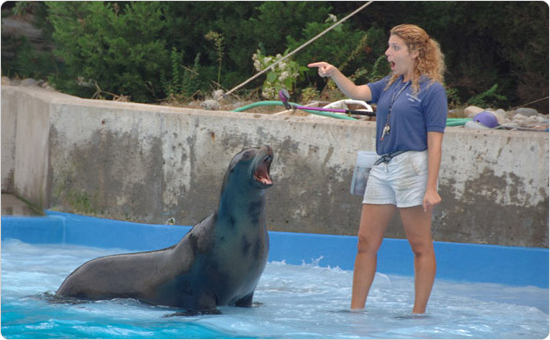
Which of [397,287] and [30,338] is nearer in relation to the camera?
[30,338]

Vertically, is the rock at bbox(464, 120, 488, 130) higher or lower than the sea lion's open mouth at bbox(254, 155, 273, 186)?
higher

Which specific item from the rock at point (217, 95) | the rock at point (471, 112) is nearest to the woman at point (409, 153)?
the rock at point (471, 112)

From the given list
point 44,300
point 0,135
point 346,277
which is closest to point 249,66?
point 0,135

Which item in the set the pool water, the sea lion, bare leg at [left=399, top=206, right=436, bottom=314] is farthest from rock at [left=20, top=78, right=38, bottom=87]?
bare leg at [left=399, top=206, right=436, bottom=314]

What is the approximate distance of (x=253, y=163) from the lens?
14.7 feet

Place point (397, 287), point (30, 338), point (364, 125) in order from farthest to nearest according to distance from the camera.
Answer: point (364, 125)
point (397, 287)
point (30, 338)

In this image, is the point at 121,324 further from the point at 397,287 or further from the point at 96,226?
the point at 96,226

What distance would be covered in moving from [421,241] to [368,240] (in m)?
0.31

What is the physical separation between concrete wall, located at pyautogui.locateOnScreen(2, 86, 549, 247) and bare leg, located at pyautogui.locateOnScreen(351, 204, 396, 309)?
200 cm

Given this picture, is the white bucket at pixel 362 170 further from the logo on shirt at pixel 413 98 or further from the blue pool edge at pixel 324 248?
the blue pool edge at pixel 324 248

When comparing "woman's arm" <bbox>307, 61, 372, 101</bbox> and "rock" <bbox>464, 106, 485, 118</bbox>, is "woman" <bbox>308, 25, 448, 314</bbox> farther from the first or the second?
"rock" <bbox>464, 106, 485, 118</bbox>

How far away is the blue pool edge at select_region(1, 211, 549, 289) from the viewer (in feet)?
21.1

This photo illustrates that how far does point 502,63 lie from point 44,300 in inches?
311

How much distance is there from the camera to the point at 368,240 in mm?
4719
